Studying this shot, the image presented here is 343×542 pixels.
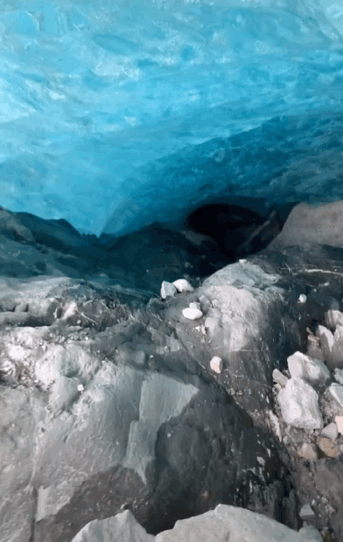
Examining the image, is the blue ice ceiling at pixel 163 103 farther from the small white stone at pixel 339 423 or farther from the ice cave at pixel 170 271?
the small white stone at pixel 339 423

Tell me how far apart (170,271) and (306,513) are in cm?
243

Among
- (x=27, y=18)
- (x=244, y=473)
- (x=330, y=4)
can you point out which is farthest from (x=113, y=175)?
(x=244, y=473)

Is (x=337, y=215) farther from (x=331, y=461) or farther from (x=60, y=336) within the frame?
(x=60, y=336)

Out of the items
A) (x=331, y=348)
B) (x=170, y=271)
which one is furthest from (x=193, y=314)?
(x=170, y=271)

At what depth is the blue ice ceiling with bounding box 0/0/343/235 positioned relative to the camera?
8.49 feet

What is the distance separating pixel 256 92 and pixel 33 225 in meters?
2.83

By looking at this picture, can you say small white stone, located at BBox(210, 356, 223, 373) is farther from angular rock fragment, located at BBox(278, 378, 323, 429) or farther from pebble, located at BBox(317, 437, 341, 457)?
pebble, located at BBox(317, 437, 341, 457)

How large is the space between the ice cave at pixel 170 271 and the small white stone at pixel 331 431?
0.01m

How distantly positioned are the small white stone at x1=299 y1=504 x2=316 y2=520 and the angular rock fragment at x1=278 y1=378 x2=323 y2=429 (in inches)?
14.6

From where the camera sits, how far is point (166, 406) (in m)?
1.67

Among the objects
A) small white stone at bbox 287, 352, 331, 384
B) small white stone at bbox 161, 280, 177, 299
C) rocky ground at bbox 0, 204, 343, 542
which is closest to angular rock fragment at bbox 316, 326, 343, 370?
rocky ground at bbox 0, 204, 343, 542

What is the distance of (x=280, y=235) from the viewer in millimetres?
4344

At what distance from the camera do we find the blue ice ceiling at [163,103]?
102 inches

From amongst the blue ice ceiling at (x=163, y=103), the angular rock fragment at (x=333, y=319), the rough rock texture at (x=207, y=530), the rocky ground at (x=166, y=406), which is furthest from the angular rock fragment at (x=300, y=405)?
the blue ice ceiling at (x=163, y=103)
